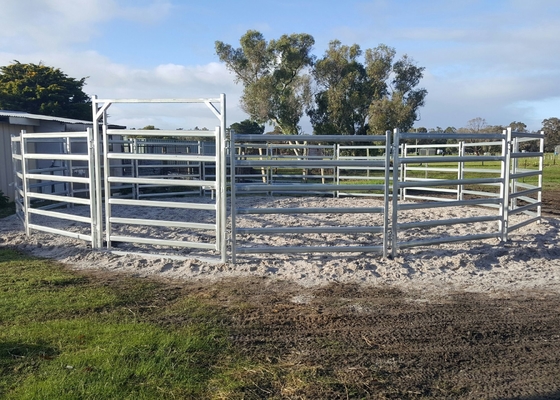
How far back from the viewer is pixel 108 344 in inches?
152

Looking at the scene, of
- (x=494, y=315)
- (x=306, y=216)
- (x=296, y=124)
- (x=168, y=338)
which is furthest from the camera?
(x=296, y=124)

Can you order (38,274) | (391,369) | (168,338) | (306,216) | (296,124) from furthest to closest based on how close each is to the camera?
1. (296,124)
2. (306,216)
3. (38,274)
4. (168,338)
5. (391,369)

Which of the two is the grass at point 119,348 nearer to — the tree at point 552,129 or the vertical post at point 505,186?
the vertical post at point 505,186

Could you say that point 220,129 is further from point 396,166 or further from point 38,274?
point 38,274

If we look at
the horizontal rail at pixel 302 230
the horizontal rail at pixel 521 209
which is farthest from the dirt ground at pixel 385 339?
the horizontal rail at pixel 521 209

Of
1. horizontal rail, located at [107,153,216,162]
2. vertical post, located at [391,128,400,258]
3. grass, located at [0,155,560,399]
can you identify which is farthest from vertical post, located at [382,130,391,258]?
grass, located at [0,155,560,399]

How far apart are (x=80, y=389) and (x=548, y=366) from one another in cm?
344

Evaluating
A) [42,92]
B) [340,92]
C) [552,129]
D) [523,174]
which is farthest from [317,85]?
[552,129]

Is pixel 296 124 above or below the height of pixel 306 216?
above

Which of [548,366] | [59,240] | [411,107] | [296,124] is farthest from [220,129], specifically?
[411,107]

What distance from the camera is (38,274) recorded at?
19.8ft

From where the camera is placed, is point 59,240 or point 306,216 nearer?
point 59,240

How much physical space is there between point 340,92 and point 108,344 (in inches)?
1314

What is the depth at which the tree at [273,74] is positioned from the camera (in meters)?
34.8
